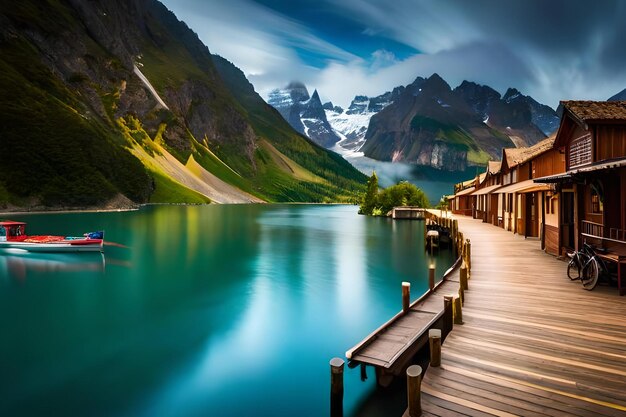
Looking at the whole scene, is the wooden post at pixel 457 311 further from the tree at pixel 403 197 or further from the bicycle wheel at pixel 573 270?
the tree at pixel 403 197

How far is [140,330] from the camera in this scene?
60.0 ft

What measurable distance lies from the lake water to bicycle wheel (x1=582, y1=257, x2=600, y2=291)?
9306 millimetres

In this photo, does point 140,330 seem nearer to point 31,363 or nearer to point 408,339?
point 31,363

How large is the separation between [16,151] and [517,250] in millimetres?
122631

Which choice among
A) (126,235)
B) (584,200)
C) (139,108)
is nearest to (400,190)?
(126,235)

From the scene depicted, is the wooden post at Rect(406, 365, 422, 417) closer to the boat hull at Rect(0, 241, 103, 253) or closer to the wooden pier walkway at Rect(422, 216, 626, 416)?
→ the wooden pier walkway at Rect(422, 216, 626, 416)

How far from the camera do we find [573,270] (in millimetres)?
16656

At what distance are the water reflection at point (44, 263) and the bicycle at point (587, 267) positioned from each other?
34115 millimetres

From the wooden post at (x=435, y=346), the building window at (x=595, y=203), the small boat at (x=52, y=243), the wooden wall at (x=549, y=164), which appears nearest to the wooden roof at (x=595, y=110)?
the building window at (x=595, y=203)

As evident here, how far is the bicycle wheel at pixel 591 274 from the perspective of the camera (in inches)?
549

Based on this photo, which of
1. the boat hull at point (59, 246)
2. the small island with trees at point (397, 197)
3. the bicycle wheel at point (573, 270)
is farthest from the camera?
the small island with trees at point (397, 197)

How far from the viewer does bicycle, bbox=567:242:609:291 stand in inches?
555

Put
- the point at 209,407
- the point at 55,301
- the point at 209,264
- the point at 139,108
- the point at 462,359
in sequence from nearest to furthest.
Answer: the point at 462,359, the point at 209,407, the point at 55,301, the point at 209,264, the point at 139,108

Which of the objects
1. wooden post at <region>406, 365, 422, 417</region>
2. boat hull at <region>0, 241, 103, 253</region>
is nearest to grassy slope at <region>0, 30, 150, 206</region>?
boat hull at <region>0, 241, 103, 253</region>
